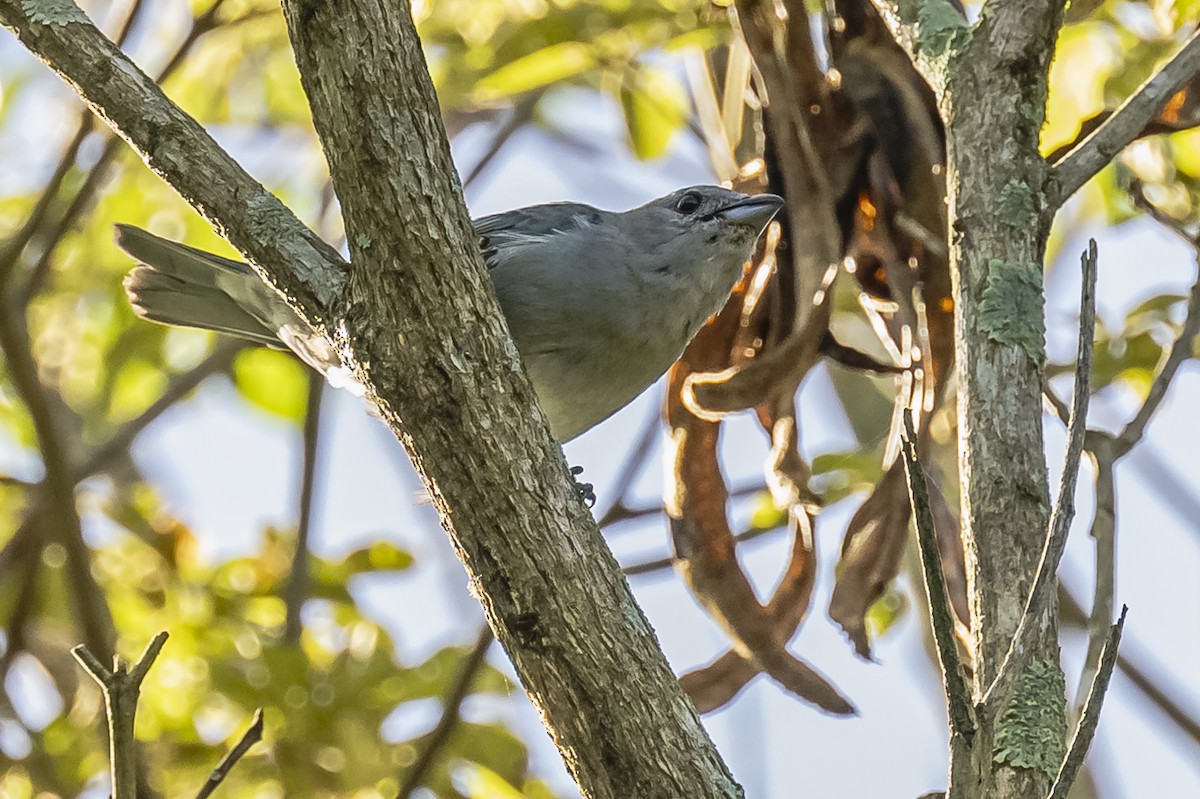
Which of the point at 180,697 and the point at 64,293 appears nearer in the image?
the point at 180,697

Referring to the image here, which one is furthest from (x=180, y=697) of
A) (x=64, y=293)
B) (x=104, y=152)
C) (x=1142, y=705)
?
(x=1142, y=705)

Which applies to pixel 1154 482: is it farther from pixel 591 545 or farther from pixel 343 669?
pixel 591 545

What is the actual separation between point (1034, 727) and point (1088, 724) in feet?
1.31

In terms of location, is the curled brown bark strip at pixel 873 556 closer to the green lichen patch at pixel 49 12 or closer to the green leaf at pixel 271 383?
the green lichen patch at pixel 49 12

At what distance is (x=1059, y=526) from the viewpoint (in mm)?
2016

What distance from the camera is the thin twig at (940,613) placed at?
1865 millimetres

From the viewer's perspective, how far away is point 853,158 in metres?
3.65

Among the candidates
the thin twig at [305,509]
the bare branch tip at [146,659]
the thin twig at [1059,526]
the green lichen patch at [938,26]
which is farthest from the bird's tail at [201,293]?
the thin twig at [1059,526]

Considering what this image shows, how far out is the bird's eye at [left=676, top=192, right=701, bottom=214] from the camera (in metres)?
4.20

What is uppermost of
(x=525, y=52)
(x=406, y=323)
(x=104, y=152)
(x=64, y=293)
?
(x=64, y=293)

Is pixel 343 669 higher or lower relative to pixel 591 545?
higher

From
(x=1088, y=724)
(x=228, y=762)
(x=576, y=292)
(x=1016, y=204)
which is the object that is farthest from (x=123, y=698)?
(x=576, y=292)

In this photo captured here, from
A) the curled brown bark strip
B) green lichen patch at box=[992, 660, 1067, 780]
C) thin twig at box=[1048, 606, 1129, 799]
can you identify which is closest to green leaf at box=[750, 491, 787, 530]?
the curled brown bark strip

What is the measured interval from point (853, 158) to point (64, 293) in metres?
3.30
